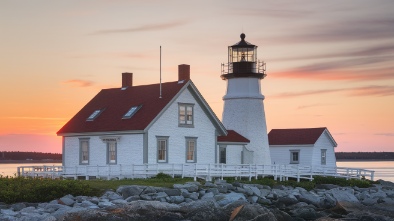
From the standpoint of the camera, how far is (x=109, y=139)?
119ft

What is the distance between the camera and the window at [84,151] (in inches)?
1485

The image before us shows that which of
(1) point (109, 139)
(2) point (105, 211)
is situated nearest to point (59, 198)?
(2) point (105, 211)

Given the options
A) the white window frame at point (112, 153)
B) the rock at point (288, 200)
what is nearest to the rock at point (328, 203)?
the rock at point (288, 200)

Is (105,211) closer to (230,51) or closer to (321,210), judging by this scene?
(321,210)

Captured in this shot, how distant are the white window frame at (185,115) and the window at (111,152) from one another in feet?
12.1

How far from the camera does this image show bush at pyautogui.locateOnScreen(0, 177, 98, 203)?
2381 centimetres

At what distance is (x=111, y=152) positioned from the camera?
1432 inches

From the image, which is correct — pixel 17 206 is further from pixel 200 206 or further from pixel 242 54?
pixel 242 54

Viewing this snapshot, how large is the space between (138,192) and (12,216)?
5.46 meters

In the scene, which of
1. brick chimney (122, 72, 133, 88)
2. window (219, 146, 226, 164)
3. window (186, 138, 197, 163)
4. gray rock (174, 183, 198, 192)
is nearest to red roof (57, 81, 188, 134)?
brick chimney (122, 72, 133, 88)

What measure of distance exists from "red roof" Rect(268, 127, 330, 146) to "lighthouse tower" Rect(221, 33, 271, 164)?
5.93 metres

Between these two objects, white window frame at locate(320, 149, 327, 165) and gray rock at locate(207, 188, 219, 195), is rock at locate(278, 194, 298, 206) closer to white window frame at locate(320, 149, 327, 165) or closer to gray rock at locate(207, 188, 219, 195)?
gray rock at locate(207, 188, 219, 195)

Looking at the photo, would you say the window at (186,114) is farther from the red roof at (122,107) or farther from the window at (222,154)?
the window at (222,154)

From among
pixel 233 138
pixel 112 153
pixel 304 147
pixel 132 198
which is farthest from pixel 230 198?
pixel 304 147
